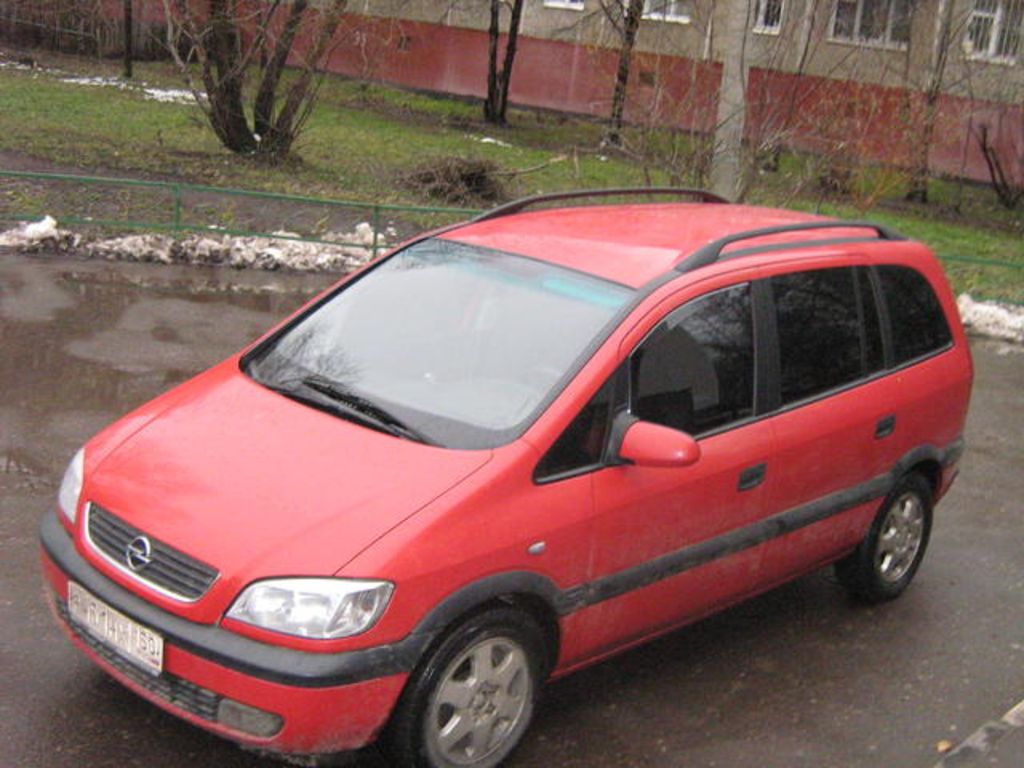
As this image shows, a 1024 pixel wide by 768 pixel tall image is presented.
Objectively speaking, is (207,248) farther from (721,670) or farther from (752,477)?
(752,477)

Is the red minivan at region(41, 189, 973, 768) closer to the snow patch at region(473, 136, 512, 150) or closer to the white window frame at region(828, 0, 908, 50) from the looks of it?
the white window frame at region(828, 0, 908, 50)

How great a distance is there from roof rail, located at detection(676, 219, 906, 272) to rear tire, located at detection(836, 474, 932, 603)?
1.13 meters

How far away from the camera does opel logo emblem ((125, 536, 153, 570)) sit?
374cm

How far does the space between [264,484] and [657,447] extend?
4.10ft

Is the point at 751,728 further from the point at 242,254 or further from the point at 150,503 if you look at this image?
the point at 242,254

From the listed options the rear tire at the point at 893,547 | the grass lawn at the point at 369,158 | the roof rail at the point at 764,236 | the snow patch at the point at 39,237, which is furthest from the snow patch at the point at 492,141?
the rear tire at the point at 893,547

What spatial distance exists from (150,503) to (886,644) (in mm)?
3229

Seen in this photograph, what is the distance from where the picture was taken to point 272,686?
11.5 ft

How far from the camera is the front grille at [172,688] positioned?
361 centimetres

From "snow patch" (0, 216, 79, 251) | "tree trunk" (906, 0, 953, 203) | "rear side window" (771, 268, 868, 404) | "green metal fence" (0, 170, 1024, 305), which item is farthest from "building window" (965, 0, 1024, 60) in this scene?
"rear side window" (771, 268, 868, 404)

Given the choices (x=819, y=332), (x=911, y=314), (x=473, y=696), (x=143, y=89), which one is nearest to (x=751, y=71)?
(x=911, y=314)

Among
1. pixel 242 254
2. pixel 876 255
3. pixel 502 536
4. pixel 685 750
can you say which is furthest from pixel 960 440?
pixel 242 254

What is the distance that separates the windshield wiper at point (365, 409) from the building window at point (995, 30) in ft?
83.8

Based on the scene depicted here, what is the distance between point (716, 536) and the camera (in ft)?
15.2
